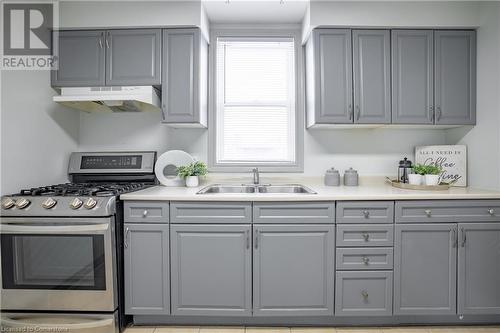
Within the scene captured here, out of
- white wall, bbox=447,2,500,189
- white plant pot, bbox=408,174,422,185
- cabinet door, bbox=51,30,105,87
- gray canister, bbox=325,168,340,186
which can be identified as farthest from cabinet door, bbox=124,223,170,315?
white wall, bbox=447,2,500,189

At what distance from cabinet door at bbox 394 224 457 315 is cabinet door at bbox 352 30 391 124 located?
0.92m

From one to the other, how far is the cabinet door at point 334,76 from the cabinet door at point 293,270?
37.4 inches

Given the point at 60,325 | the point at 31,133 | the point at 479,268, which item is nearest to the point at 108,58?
the point at 31,133

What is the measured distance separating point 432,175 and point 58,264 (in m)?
2.77

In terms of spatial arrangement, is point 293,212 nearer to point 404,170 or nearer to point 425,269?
point 425,269

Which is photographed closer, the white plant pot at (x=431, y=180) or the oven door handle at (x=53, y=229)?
the oven door handle at (x=53, y=229)

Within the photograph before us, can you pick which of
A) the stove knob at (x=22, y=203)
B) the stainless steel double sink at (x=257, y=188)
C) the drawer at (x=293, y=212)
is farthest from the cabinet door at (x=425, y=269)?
the stove knob at (x=22, y=203)

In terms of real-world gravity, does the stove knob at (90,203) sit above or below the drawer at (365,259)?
above

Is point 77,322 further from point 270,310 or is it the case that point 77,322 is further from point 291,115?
point 291,115

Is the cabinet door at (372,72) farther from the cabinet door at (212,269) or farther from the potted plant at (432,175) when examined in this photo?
the cabinet door at (212,269)

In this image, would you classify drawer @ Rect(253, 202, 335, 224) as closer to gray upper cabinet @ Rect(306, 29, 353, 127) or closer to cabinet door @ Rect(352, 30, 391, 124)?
gray upper cabinet @ Rect(306, 29, 353, 127)

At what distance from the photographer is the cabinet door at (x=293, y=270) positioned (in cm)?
198

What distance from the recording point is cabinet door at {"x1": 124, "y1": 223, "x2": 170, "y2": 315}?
1.98 metres

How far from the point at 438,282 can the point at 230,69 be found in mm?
2417
